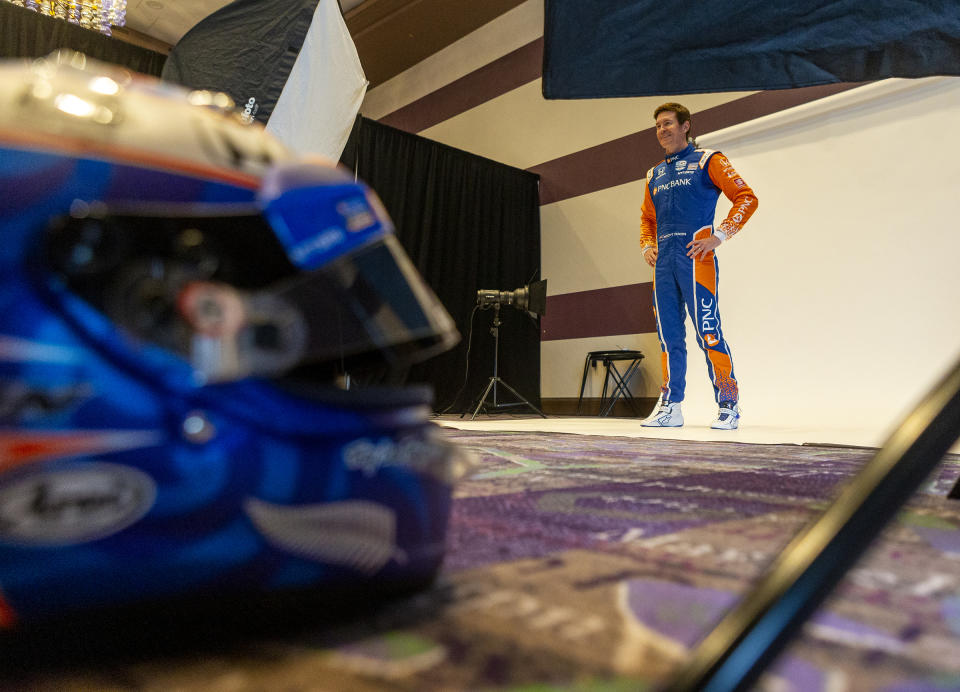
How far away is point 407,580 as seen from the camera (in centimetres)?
44

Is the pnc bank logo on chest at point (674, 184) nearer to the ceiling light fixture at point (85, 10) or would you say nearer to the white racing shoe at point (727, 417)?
the white racing shoe at point (727, 417)

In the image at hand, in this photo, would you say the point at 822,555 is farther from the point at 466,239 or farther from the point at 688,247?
the point at 466,239

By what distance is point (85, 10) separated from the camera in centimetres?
386

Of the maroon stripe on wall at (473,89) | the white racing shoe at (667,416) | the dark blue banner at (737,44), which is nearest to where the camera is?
the dark blue banner at (737,44)

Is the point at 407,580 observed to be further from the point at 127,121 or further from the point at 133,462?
the point at 127,121

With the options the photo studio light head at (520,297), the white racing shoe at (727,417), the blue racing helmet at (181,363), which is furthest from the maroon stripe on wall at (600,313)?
the blue racing helmet at (181,363)

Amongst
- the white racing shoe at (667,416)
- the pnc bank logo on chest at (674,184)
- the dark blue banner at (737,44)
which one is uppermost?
the pnc bank logo on chest at (674,184)

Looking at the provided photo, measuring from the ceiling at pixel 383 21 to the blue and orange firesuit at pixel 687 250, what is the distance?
3.19 m

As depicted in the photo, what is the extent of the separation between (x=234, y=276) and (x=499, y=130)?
5598 mm

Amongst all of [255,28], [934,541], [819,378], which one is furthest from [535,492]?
[819,378]

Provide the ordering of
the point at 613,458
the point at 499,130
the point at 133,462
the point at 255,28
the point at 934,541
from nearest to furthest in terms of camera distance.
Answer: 1. the point at 133,462
2. the point at 934,541
3. the point at 613,458
4. the point at 255,28
5. the point at 499,130

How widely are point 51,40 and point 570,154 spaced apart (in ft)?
11.9

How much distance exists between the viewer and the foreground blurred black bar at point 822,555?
0.24m

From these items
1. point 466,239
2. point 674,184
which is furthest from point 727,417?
point 466,239
